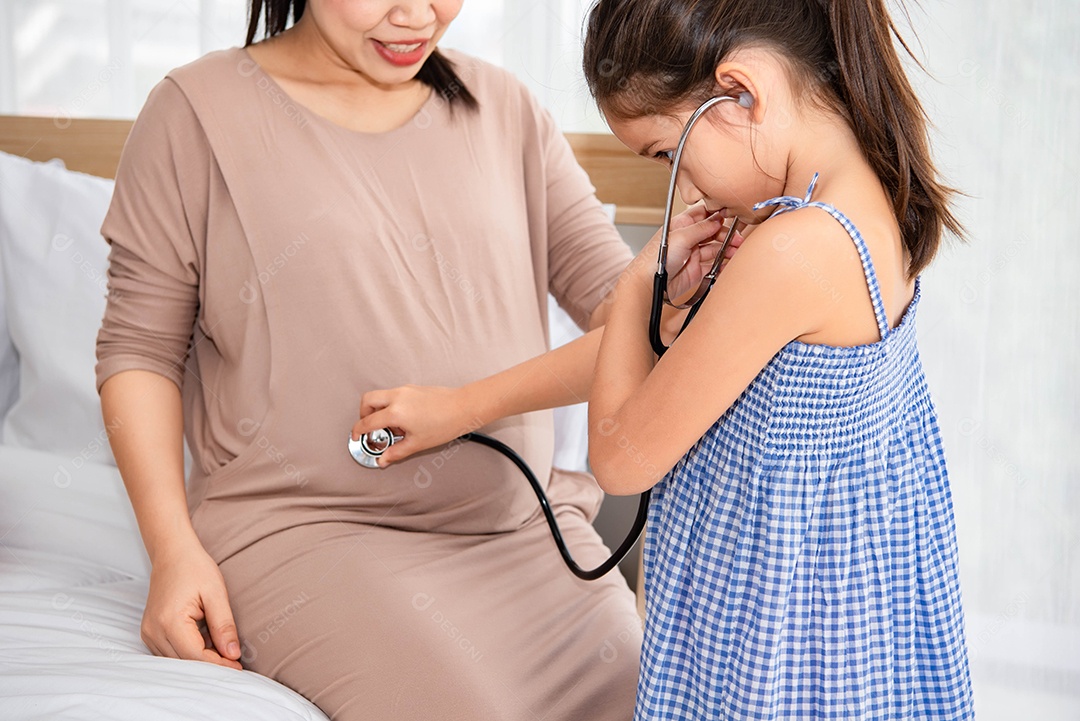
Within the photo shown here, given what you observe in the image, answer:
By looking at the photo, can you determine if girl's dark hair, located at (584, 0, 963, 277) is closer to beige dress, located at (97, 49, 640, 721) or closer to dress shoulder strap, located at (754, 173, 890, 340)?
dress shoulder strap, located at (754, 173, 890, 340)

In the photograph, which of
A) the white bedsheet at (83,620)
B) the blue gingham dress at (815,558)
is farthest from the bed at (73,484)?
the blue gingham dress at (815,558)

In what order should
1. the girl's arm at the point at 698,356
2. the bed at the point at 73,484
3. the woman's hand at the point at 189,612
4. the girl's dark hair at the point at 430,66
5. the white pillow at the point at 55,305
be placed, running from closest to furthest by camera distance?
the girl's arm at the point at 698,356 → the bed at the point at 73,484 → the woman's hand at the point at 189,612 → the girl's dark hair at the point at 430,66 → the white pillow at the point at 55,305

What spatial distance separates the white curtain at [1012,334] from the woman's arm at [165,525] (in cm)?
77

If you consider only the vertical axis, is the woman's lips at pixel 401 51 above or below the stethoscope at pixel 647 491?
above

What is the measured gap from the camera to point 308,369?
44.0 inches

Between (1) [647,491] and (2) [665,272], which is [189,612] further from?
(2) [665,272]

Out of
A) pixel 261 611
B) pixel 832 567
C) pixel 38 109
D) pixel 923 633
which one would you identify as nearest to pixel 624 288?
pixel 832 567

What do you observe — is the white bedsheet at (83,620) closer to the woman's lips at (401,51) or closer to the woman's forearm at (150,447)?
the woman's forearm at (150,447)

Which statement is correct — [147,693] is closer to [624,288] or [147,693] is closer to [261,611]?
[261,611]

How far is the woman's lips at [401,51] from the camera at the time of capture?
112 centimetres

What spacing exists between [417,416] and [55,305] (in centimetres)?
85

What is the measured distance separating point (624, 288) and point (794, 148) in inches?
7.5

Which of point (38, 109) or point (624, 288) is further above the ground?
point (624, 288)

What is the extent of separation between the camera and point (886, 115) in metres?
0.82
